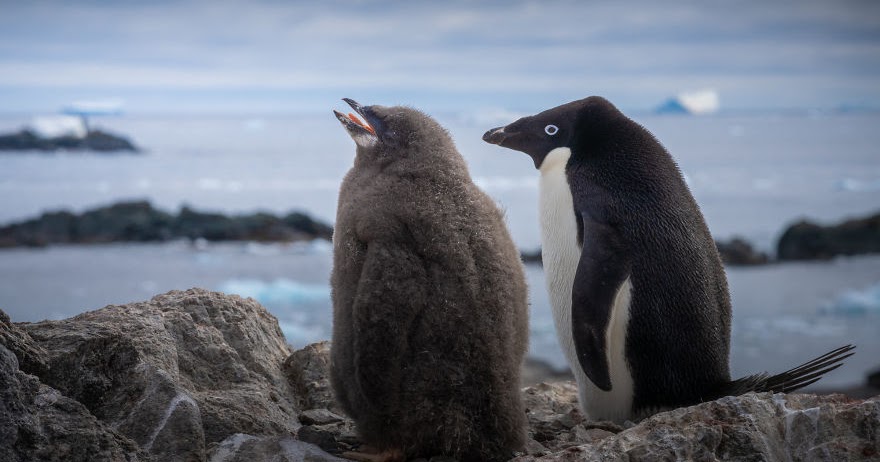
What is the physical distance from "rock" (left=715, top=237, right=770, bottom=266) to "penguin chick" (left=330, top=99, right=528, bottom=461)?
11.3 meters

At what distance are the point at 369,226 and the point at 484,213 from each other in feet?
1.25

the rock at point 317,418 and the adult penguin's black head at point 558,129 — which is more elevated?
the adult penguin's black head at point 558,129

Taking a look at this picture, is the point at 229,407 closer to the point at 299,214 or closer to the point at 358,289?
the point at 358,289

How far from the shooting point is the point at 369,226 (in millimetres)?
2545

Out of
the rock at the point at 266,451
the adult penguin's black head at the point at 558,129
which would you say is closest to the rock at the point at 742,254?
the adult penguin's black head at the point at 558,129

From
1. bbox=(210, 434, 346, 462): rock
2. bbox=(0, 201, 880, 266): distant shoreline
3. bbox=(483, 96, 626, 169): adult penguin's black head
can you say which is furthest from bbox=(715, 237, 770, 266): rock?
bbox=(210, 434, 346, 462): rock

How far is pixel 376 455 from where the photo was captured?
265 centimetres

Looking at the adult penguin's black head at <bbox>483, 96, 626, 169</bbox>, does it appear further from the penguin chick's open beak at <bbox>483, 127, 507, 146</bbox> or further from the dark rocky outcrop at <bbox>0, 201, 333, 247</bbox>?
the dark rocky outcrop at <bbox>0, 201, 333, 247</bbox>

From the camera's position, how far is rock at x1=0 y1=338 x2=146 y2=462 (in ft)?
7.16

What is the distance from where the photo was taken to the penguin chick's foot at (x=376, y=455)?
262 centimetres

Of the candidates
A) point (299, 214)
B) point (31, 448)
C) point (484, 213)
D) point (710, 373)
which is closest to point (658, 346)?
point (710, 373)

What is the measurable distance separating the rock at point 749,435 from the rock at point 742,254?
11.1 meters

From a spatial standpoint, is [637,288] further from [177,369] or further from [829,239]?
[829,239]

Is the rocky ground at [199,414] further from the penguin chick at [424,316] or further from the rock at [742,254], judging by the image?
the rock at [742,254]
